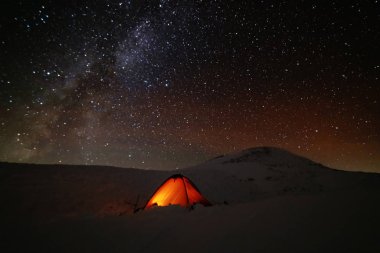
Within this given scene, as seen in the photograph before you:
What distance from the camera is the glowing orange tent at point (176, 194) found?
11.0 metres

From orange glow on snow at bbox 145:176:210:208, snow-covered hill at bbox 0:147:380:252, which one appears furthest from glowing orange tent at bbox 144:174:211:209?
snow-covered hill at bbox 0:147:380:252

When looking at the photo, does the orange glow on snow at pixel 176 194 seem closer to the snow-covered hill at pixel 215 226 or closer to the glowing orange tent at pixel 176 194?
the glowing orange tent at pixel 176 194

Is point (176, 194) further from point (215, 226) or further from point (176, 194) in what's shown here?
point (215, 226)

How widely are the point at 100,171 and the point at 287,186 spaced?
14.4m

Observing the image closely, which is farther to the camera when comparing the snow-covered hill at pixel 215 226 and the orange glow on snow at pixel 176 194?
the orange glow on snow at pixel 176 194

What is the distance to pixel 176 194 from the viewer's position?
36.6 ft

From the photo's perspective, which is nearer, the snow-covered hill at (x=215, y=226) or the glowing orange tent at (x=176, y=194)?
the snow-covered hill at (x=215, y=226)

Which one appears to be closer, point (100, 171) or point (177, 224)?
point (177, 224)

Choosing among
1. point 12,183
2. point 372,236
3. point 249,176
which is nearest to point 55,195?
point 12,183

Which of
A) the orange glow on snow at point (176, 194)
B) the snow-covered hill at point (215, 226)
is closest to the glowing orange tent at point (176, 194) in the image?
the orange glow on snow at point (176, 194)

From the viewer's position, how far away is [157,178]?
1906 cm

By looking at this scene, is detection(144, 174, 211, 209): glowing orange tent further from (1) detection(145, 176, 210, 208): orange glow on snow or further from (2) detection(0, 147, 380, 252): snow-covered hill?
(2) detection(0, 147, 380, 252): snow-covered hill

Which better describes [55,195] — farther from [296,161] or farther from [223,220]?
[296,161]

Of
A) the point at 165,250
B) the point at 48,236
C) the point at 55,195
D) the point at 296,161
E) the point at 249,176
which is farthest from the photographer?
the point at 296,161
